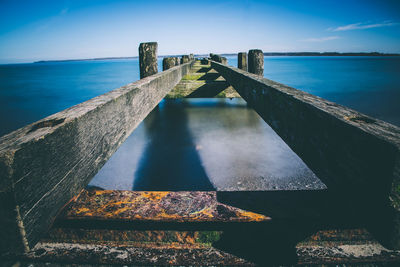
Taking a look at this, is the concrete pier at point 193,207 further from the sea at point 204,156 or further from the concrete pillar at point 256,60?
the concrete pillar at point 256,60

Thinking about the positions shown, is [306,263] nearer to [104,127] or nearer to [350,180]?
[350,180]

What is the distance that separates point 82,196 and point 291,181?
497 centimetres

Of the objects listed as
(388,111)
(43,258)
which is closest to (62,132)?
(43,258)

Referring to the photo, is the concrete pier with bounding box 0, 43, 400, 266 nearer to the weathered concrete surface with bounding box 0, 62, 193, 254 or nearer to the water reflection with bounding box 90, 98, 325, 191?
the weathered concrete surface with bounding box 0, 62, 193, 254

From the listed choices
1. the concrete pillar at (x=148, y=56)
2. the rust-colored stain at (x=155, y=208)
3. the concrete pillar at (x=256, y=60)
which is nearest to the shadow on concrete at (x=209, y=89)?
the concrete pillar at (x=256, y=60)

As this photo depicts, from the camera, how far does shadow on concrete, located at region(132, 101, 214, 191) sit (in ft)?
16.2

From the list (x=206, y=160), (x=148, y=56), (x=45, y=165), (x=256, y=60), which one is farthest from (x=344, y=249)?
(x=206, y=160)

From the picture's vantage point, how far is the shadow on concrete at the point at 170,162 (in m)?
4.94

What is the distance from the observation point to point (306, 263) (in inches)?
30.6

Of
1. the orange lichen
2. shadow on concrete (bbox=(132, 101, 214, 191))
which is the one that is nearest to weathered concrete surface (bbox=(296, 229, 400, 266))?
the orange lichen

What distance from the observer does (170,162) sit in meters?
5.90

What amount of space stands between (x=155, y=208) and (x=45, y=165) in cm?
41

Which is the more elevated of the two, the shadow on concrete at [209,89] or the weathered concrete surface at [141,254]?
the shadow on concrete at [209,89]

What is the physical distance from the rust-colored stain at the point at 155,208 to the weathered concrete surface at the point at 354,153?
0.30 m
